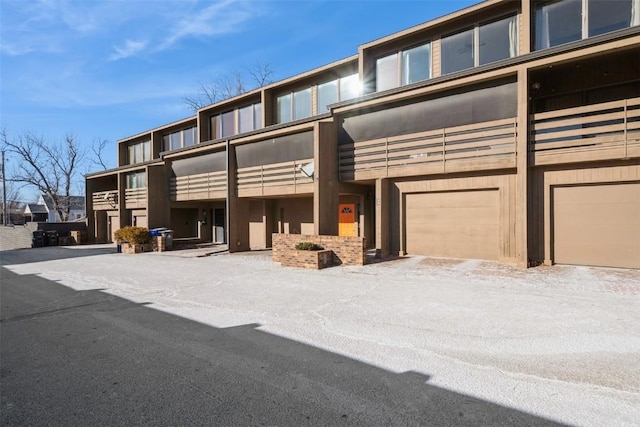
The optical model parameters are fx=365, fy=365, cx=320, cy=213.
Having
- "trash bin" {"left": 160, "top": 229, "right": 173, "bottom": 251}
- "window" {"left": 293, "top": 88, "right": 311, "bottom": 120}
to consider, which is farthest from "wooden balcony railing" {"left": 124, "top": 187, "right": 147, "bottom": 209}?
"window" {"left": 293, "top": 88, "right": 311, "bottom": 120}

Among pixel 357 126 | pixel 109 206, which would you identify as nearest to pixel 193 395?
pixel 357 126

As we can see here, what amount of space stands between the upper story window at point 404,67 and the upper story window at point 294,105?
408 cm

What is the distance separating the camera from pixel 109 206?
25.3 m

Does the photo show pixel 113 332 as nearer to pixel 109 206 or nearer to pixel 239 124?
pixel 239 124

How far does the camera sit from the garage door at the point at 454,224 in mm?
11391

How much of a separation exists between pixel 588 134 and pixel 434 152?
159 inches

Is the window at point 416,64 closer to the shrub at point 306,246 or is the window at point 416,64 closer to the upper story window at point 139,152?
the shrub at point 306,246

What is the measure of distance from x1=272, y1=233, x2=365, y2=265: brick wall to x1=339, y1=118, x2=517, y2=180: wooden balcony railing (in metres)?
2.91

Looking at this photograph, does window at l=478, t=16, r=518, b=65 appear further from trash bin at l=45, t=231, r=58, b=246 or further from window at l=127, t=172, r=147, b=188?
trash bin at l=45, t=231, r=58, b=246

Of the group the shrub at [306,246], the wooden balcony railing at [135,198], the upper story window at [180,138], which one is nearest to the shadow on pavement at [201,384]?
the shrub at [306,246]

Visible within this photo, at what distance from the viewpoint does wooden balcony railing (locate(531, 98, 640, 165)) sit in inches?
355

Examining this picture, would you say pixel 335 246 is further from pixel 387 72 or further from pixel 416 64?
pixel 416 64

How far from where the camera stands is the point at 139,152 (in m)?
28.7

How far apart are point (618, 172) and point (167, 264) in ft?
44.8
